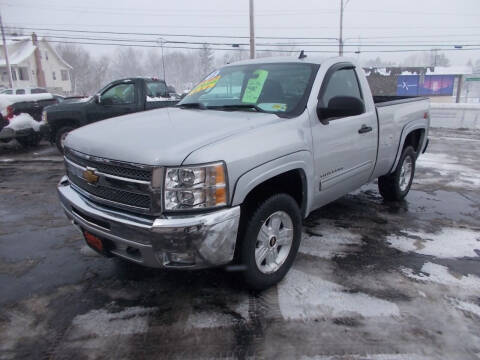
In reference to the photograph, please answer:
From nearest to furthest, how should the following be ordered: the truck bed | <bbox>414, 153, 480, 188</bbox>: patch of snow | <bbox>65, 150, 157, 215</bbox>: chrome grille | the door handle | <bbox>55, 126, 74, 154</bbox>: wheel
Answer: <bbox>65, 150, 157, 215</bbox>: chrome grille < the door handle < the truck bed < <bbox>414, 153, 480, 188</bbox>: patch of snow < <bbox>55, 126, 74, 154</bbox>: wheel

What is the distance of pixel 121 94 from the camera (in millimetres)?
8789

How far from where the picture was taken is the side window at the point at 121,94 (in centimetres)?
869

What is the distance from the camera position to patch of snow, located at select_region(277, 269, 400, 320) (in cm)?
287

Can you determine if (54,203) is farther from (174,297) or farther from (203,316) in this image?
(203,316)

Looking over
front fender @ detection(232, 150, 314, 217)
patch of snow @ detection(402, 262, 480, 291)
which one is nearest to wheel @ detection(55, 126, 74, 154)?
front fender @ detection(232, 150, 314, 217)

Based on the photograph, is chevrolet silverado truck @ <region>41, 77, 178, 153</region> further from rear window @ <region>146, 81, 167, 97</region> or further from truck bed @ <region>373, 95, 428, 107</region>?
truck bed @ <region>373, 95, 428, 107</region>

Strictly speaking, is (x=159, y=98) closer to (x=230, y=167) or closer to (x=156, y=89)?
(x=156, y=89)

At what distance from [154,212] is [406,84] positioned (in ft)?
157

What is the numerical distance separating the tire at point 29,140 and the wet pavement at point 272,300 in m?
6.37

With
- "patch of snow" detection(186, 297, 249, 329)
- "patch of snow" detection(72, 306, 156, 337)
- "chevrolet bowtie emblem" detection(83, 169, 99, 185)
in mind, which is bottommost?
"patch of snow" detection(186, 297, 249, 329)

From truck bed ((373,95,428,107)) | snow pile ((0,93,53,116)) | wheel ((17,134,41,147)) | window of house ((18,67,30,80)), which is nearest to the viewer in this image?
truck bed ((373,95,428,107))

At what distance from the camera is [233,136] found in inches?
107

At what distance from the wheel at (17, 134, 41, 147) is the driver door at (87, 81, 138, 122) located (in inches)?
104

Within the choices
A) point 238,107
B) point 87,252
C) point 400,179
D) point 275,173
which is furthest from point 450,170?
point 87,252
